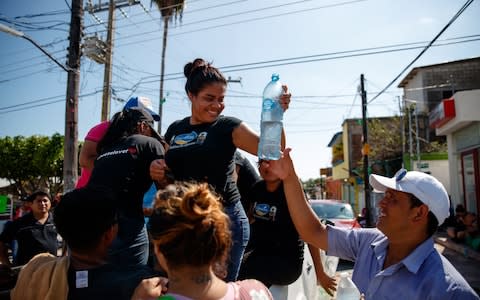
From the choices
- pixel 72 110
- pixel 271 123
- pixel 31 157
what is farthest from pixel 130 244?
pixel 31 157

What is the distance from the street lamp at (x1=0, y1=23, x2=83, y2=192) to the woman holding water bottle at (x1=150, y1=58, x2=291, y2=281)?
7132mm

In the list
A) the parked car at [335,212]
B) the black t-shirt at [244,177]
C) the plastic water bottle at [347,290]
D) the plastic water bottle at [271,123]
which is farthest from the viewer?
the parked car at [335,212]

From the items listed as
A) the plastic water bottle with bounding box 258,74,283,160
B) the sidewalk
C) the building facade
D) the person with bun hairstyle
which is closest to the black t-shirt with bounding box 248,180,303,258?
the plastic water bottle with bounding box 258,74,283,160

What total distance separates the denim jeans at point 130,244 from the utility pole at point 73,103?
273 inches

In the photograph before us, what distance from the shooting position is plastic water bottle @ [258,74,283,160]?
82.3 inches

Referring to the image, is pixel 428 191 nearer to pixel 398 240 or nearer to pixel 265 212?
pixel 398 240

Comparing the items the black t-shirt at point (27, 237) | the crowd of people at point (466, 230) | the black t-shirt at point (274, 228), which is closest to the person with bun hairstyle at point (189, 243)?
the black t-shirt at point (274, 228)

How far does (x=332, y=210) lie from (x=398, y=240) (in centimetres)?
795

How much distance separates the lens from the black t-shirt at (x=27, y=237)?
4.81 m

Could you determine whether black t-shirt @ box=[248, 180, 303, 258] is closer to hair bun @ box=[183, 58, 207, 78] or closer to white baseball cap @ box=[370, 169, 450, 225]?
white baseball cap @ box=[370, 169, 450, 225]

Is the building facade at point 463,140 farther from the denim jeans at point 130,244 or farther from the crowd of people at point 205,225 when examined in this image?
the denim jeans at point 130,244

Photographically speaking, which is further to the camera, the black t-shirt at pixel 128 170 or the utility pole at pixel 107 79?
the utility pole at pixel 107 79

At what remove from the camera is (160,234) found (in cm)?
136

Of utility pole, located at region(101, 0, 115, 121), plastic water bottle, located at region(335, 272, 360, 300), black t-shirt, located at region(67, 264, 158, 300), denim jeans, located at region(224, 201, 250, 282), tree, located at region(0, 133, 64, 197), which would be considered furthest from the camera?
tree, located at region(0, 133, 64, 197)
